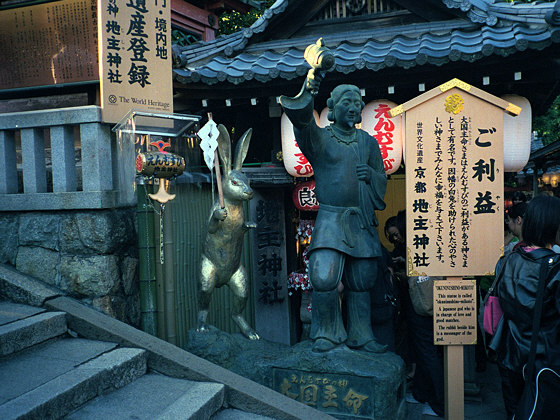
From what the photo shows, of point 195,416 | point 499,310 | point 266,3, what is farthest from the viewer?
point 266,3

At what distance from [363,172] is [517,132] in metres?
2.82

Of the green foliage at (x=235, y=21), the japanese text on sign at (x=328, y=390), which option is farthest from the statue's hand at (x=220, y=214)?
the green foliage at (x=235, y=21)

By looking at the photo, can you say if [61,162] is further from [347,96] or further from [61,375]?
[347,96]

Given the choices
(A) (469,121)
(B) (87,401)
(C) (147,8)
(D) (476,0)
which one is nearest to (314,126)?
(A) (469,121)

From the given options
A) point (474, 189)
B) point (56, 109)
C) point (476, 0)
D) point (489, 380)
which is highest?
point (476, 0)

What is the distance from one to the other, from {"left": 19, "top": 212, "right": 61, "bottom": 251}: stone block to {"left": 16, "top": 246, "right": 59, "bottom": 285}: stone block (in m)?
0.07

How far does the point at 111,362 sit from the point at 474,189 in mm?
3695

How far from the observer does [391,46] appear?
6.89m

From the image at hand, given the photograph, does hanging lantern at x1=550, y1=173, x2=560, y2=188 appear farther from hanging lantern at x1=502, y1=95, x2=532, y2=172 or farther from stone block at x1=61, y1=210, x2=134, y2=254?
stone block at x1=61, y1=210, x2=134, y2=254

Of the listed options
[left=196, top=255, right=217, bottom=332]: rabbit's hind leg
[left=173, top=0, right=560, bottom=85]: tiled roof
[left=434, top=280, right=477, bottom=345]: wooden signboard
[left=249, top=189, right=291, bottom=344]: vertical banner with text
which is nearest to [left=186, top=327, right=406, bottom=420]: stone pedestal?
[left=196, top=255, right=217, bottom=332]: rabbit's hind leg

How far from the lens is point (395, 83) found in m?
6.71

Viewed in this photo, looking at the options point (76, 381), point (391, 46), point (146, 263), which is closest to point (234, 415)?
point (76, 381)

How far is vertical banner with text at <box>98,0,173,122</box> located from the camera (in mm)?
5703

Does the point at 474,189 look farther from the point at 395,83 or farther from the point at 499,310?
the point at 395,83
